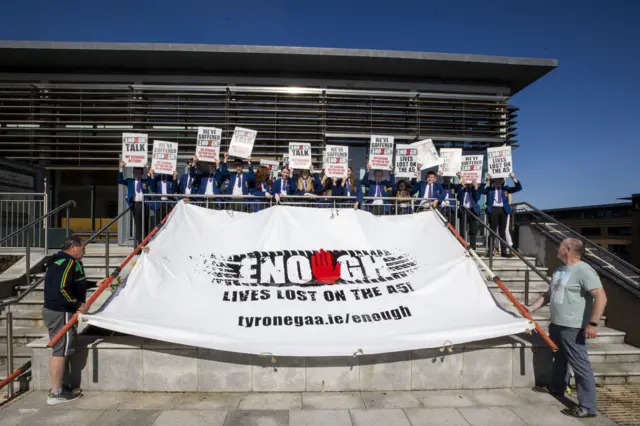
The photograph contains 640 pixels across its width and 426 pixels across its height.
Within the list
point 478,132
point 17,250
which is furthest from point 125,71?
point 478,132

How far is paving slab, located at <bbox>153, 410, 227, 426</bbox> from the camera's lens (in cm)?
397

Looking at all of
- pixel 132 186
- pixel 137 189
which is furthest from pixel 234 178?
pixel 132 186

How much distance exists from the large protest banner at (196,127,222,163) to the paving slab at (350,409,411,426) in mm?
6059

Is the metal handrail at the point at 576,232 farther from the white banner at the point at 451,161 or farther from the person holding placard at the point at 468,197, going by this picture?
the white banner at the point at 451,161

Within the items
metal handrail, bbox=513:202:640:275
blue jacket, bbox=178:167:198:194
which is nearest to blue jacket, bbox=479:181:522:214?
metal handrail, bbox=513:202:640:275

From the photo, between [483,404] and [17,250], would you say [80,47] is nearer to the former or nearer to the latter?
[17,250]

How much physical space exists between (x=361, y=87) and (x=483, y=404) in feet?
33.6

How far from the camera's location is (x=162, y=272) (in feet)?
16.9

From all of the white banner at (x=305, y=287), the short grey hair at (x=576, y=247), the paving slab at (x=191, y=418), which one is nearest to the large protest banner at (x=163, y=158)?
the white banner at (x=305, y=287)

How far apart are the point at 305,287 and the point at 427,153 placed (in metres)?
5.38

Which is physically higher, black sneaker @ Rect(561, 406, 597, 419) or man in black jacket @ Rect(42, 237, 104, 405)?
man in black jacket @ Rect(42, 237, 104, 405)

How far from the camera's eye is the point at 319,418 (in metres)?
4.09

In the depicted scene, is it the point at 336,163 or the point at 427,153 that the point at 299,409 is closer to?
the point at 336,163

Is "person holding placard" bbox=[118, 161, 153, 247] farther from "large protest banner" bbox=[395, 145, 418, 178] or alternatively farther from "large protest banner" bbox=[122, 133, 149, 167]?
"large protest banner" bbox=[395, 145, 418, 178]
